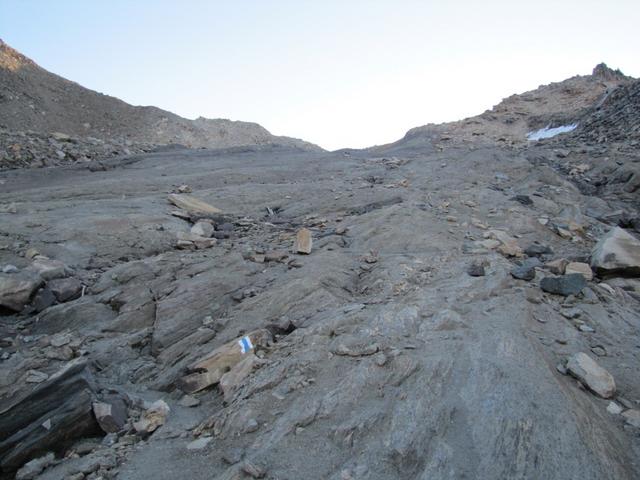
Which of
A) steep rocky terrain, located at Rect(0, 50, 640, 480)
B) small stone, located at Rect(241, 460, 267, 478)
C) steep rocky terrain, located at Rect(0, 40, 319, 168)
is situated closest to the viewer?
small stone, located at Rect(241, 460, 267, 478)

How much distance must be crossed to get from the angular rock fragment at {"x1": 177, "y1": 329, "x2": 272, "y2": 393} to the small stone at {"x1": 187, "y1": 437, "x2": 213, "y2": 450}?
0.60 meters

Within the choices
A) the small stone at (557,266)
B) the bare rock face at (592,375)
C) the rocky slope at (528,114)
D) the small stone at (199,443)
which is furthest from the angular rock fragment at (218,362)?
the rocky slope at (528,114)

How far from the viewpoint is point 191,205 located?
7.61 metres

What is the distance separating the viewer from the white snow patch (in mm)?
16728

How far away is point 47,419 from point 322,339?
201 cm

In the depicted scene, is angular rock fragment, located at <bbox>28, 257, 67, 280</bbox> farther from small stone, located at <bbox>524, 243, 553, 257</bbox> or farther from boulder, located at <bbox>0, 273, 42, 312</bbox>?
small stone, located at <bbox>524, 243, 553, 257</bbox>

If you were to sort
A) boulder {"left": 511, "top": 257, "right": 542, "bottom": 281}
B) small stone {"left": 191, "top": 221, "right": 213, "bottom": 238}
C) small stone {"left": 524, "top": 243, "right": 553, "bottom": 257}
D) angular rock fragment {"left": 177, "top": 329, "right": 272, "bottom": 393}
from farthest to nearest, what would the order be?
small stone {"left": 191, "top": 221, "right": 213, "bottom": 238} < small stone {"left": 524, "top": 243, "right": 553, "bottom": 257} < boulder {"left": 511, "top": 257, "right": 542, "bottom": 281} < angular rock fragment {"left": 177, "top": 329, "right": 272, "bottom": 393}

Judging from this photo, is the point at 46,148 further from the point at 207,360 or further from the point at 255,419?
the point at 255,419

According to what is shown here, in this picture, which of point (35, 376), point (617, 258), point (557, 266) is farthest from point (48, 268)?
point (617, 258)

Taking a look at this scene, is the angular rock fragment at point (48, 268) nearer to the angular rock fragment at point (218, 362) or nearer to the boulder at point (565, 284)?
the angular rock fragment at point (218, 362)

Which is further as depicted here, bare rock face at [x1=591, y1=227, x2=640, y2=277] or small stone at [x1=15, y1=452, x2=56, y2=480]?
bare rock face at [x1=591, y1=227, x2=640, y2=277]

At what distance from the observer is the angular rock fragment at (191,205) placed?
24.6ft

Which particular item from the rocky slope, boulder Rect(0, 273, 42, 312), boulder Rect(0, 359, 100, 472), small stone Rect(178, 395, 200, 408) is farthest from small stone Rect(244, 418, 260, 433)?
the rocky slope

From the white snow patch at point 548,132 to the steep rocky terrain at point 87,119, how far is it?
1546 centimetres
